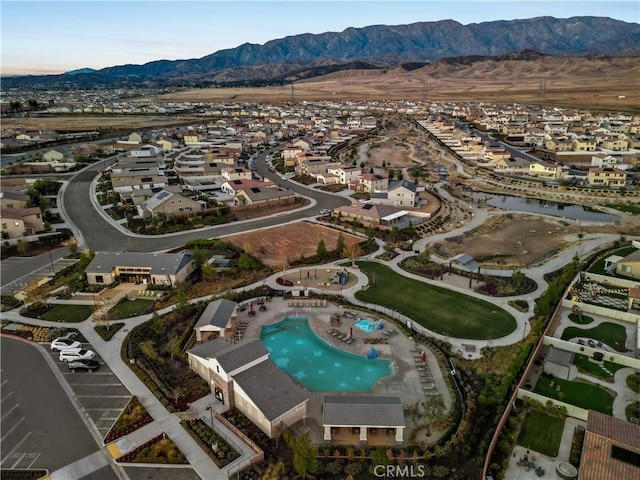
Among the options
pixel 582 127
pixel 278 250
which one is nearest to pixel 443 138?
pixel 582 127

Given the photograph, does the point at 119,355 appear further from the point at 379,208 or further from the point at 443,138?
the point at 443,138

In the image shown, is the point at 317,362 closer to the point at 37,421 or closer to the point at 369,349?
the point at 369,349

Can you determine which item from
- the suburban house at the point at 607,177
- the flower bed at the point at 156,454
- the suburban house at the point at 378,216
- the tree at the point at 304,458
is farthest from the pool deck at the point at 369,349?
the suburban house at the point at 607,177

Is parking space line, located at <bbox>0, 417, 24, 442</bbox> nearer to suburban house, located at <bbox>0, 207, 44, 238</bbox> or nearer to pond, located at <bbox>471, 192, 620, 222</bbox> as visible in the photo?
suburban house, located at <bbox>0, 207, 44, 238</bbox>

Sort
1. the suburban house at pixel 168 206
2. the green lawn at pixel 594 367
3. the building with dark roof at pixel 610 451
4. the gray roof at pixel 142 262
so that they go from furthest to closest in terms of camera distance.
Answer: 1. the suburban house at pixel 168 206
2. the gray roof at pixel 142 262
3. the green lawn at pixel 594 367
4. the building with dark roof at pixel 610 451

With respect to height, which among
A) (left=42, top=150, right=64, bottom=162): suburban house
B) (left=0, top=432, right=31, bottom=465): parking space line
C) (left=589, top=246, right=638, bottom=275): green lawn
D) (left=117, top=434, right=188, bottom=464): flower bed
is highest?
(left=42, top=150, right=64, bottom=162): suburban house

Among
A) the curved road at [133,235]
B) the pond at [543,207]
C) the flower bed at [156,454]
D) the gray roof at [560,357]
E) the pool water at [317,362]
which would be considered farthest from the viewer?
the pond at [543,207]

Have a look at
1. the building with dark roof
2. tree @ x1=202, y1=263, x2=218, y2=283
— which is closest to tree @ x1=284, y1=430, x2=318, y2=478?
the building with dark roof

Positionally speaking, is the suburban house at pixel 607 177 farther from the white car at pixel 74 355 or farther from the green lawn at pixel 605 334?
the white car at pixel 74 355
